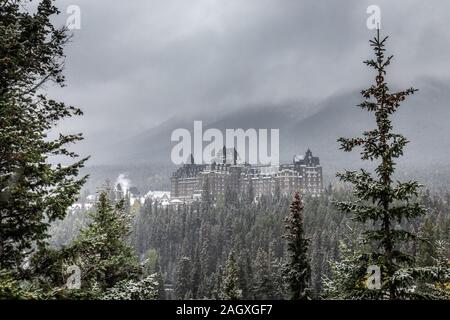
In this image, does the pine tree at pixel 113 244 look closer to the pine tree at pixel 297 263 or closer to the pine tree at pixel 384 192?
the pine tree at pixel 297 263

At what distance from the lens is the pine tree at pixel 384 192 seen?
11844mm

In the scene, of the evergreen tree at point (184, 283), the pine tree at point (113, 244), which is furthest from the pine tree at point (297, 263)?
the evergreen tree at point (184, 283)

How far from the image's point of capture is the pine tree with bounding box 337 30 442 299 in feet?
38.9

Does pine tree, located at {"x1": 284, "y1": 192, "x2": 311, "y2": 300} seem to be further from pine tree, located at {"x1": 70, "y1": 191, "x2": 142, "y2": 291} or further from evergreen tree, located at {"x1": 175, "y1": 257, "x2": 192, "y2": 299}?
evergreen tree, located at {"x1": 175, "y1": 257, "x2": 192, "y2": 299}

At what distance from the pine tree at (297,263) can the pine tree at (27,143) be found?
1673cm

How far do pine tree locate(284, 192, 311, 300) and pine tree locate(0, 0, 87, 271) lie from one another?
54.9ft

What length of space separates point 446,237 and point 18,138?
11995 centimetres

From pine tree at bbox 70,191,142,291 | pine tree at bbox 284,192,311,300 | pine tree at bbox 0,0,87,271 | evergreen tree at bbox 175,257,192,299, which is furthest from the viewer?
evergreen tree at bbox 175,257,192,299

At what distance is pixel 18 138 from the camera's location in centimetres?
1013

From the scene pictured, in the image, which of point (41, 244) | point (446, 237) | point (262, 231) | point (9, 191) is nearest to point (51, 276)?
point (41, 244)

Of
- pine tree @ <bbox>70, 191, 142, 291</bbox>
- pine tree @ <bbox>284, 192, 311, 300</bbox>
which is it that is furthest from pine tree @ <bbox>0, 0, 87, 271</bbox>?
pine tree @ <bbox>284, 192, 311, 300</bbox>

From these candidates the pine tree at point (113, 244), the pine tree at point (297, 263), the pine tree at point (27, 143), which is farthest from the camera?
the pine tree at point (297, 263)
